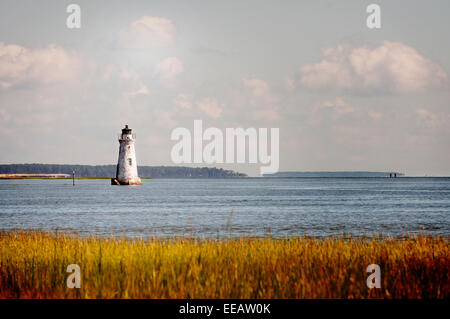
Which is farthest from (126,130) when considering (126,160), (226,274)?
(226,274)

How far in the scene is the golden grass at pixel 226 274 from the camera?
10.2 meters

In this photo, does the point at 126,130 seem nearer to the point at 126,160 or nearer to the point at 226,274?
the point at 126,160

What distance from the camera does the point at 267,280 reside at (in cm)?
1154

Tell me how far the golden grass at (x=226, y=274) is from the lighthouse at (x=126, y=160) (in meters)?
82.0

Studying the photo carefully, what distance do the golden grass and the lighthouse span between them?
269ft

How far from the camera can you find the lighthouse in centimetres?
9638

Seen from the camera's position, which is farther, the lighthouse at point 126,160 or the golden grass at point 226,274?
the lighthouse at point 126,160

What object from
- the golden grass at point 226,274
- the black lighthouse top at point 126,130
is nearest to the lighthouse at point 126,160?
the black lighthouse top at point 126,130

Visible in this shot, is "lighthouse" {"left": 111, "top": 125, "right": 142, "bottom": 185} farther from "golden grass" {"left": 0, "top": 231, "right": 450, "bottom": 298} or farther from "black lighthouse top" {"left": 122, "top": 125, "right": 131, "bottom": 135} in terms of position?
"golden grass" {"left": 0, "top": 231, "right": 450, "bottom": 298}

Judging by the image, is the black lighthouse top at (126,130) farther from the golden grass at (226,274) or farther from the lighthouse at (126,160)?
the golden grass at (226,274)

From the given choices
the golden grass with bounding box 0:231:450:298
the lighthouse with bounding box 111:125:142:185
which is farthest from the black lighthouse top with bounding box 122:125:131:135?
the golden grass with bounding box 0:231:450:298
